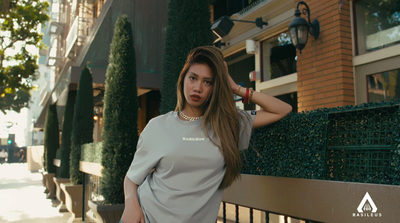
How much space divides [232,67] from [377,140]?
22.4ft

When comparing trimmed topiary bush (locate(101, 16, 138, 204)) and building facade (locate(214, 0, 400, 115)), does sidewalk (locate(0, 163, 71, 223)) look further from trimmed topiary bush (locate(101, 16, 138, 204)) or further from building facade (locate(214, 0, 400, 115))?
building facade (locate(214, 0, 400, 115))

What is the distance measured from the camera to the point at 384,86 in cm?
509

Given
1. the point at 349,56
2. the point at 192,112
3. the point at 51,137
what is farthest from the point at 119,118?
the point at 51,137

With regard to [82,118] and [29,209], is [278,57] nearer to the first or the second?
[82,118]

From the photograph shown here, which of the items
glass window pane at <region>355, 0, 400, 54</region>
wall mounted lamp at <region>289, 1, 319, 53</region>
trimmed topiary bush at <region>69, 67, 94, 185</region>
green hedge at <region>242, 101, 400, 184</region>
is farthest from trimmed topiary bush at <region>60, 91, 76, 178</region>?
green hedge at <region>242, 101, 400, 184</region>

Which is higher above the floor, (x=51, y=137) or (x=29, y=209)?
(x=51, y=137)

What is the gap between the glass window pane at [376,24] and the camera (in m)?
5.06

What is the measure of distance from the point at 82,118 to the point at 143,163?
26.9 feet

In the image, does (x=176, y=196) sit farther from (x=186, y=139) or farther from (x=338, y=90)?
(x=338, y=90)

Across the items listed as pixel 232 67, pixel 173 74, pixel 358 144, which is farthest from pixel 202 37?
pixel 232 67

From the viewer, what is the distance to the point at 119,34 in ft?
20.4

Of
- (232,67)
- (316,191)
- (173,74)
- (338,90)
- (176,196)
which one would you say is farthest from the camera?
(232,67)

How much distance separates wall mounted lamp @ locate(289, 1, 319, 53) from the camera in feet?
17.9

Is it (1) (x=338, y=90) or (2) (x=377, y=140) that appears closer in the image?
(2) (x=377, y=140)
